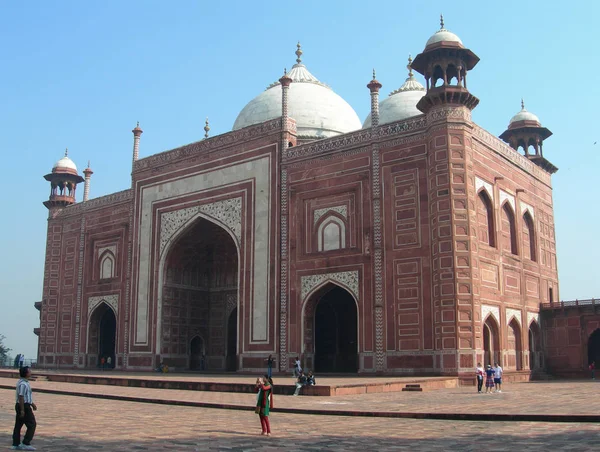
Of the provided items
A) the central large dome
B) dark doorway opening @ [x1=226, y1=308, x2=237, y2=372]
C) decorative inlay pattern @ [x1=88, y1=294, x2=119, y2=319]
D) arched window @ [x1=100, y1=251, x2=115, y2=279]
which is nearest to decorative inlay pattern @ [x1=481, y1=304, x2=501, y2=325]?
the central large dome

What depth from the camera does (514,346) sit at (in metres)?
17.3

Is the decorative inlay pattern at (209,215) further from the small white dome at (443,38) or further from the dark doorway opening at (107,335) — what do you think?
the small white dome at (443,38)

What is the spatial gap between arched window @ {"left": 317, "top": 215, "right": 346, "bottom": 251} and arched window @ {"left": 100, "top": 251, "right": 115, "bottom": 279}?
9223mm

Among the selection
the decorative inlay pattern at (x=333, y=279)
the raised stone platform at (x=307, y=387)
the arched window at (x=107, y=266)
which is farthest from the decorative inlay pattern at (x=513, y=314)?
the arched window at (x=107, y=266)

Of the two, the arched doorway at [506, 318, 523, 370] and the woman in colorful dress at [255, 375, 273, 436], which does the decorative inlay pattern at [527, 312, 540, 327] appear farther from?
the woman in colorful dress at [255, 375, 273, 436]

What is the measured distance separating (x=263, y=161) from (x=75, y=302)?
9.98 metres

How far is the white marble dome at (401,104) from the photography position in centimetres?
2194

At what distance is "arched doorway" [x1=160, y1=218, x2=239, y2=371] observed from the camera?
21.7m

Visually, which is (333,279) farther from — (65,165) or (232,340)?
(65,165)

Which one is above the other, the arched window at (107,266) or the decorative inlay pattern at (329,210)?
the decorative inlay pattern at (329,210)

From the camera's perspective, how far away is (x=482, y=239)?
54.2 feet

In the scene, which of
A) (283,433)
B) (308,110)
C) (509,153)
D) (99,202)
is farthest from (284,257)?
(283,433)

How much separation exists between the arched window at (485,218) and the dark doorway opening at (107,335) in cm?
1368

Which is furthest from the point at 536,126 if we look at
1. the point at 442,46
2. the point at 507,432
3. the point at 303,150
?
the point at 507,432
